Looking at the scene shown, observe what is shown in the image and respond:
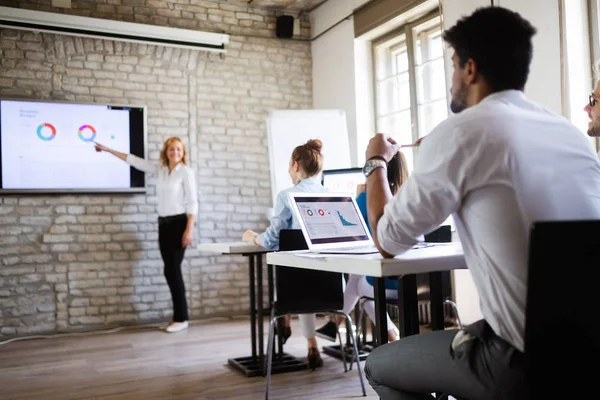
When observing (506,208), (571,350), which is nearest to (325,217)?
(506,208)

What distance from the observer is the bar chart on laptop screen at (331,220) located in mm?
2146

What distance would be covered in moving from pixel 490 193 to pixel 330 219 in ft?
3.41

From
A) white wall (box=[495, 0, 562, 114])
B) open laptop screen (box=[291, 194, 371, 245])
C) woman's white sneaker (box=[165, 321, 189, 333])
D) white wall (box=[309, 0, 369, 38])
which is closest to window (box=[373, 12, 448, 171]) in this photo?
white wall (box=[309, 0, 369, 38])

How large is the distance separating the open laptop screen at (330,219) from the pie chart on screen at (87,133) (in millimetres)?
3627

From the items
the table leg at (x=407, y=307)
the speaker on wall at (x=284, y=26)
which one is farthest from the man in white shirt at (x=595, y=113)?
the speaker on wall at (x=284, y=26)

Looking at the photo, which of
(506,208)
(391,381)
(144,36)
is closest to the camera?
(506,208)

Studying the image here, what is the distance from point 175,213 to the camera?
5.18 m

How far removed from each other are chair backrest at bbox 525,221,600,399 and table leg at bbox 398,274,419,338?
2.50 feet

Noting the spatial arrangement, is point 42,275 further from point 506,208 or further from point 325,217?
point 506,208

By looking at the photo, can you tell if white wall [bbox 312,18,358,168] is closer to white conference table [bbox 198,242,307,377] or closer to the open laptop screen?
white conference table [bbox 198,242,307,377]

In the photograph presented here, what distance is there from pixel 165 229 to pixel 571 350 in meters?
4.45

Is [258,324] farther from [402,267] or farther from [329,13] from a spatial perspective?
[329,13]

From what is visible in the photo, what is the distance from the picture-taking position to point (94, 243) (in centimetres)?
527

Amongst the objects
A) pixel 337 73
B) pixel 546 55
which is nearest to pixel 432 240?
pixel 546 55
